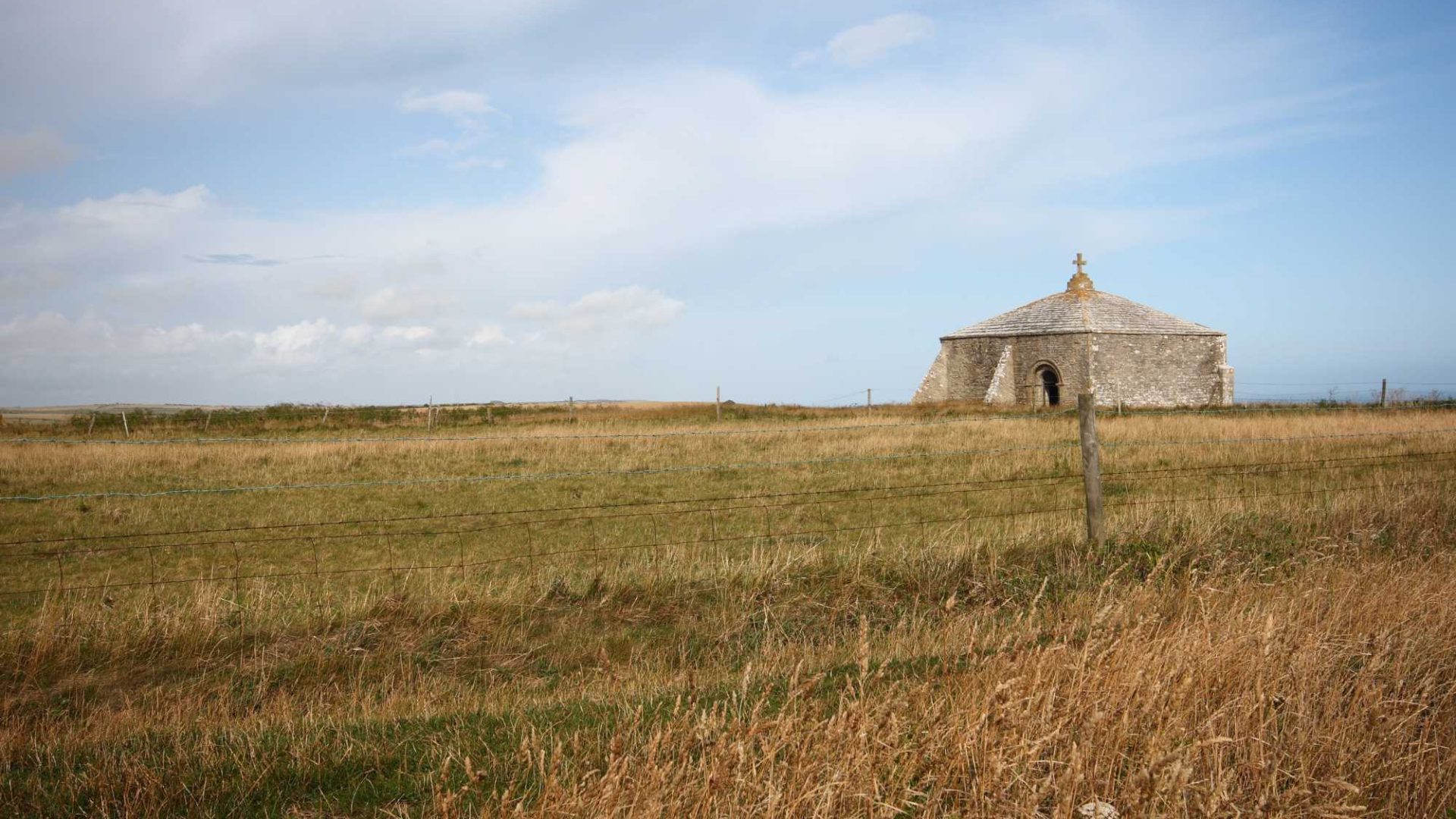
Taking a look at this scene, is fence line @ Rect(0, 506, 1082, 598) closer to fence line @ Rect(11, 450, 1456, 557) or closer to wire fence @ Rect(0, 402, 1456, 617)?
wire fence @ Rect(0, 402, 1456, 617)

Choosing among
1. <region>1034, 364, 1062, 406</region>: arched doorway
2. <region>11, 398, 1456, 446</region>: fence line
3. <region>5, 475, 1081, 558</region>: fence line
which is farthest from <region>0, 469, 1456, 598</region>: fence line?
<region>1034, 364, 1062, 406</region>: arched doorway

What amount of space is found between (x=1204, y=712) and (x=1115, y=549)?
13.9ft

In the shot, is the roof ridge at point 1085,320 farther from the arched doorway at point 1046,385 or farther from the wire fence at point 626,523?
the wire fence at point 626,523

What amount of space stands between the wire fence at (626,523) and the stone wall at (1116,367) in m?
16.3

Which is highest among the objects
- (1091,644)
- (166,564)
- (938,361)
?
(938,361)

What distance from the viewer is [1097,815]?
287 cm

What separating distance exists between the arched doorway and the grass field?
60.0ft

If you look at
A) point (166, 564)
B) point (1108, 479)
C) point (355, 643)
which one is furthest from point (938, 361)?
point (355, 643)

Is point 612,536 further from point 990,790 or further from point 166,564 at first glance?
point 990,790

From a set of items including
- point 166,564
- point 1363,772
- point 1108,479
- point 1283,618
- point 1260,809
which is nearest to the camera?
point 1260,809

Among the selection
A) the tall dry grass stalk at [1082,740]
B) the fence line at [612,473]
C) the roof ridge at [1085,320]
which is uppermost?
the roof ridge at [1085,320]

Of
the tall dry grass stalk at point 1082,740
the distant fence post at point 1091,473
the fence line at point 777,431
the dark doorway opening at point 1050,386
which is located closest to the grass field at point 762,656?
the tall dry grass stalk at point 1082,740

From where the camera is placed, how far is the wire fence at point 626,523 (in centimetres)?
963

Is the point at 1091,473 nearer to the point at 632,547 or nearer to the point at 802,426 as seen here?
the point at 632,547
